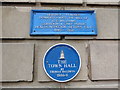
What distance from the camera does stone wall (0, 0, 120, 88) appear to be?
79.5 inches

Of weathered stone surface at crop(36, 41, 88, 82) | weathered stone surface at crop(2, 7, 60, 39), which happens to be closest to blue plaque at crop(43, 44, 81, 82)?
weathered stone surface at crop(36, 41, 88, 82)

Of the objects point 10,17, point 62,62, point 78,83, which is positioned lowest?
point 78,83

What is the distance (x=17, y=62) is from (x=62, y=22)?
828 mm

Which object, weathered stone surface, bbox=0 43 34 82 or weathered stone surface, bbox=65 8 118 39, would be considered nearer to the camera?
weathered stone surface, bbox=0 43 34 82

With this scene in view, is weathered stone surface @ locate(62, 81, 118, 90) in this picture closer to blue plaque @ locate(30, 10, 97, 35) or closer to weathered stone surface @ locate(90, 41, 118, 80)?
weathered stone surface @ locate(90, 41, 118, 80)

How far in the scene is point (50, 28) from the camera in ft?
6.95

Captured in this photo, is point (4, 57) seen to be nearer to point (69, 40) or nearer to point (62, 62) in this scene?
point (62, 62)

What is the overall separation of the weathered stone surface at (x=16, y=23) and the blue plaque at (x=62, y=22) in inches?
3.0

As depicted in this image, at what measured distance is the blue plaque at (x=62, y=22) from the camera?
2.12m

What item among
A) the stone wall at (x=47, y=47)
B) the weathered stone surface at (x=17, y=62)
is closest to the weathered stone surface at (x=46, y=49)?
the stone wall at (x=47, y=47)

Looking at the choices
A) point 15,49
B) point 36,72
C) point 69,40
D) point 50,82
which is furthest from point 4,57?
point 69,40

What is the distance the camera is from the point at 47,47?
2.10m

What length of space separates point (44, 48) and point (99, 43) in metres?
0.78

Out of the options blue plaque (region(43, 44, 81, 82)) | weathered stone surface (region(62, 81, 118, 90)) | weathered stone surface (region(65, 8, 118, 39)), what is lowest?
weathered stone surface (region(62, 81, 118, 90))
